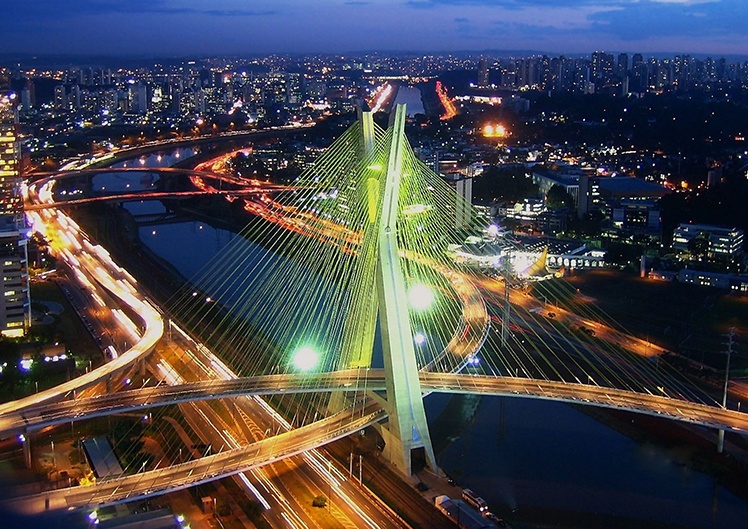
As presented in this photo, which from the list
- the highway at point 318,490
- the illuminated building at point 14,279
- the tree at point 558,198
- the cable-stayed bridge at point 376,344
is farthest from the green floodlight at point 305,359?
the tree at point 558,198

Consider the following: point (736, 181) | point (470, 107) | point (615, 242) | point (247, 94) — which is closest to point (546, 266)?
point (615, 242)

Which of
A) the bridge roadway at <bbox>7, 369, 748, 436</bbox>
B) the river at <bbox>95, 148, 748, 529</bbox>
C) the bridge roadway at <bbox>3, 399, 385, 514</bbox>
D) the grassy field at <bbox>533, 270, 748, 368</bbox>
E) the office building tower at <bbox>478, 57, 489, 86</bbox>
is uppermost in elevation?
the office building tower at <bbox>478, 57, 489, 86</bbox>

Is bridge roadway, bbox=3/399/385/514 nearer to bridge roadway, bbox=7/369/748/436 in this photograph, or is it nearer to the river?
bridge roadway, bbox=7/369/748/436

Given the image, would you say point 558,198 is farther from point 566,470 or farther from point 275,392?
point 275,392

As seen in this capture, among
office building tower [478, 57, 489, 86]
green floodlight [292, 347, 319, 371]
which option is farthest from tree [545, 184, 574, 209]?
office building tower [478, 57, 489, 86]

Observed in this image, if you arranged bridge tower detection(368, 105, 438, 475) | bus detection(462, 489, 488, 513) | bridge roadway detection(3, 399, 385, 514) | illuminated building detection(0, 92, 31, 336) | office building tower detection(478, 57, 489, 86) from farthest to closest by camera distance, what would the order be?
office building tower detection(478, 57, 489, 86) → illuminated building detection(0, 92, 31, 336) → bridge tower detection(368, 105, 438, 475) → bus detection(462, 489, 488, 513) → bridge roadway detection(3, 399, 385, 514)

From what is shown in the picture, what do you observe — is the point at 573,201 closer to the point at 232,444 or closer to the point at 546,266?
the point at 546,266

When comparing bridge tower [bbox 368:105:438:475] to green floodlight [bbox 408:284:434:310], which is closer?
bridge tower [bbox 368:105:438:475]
